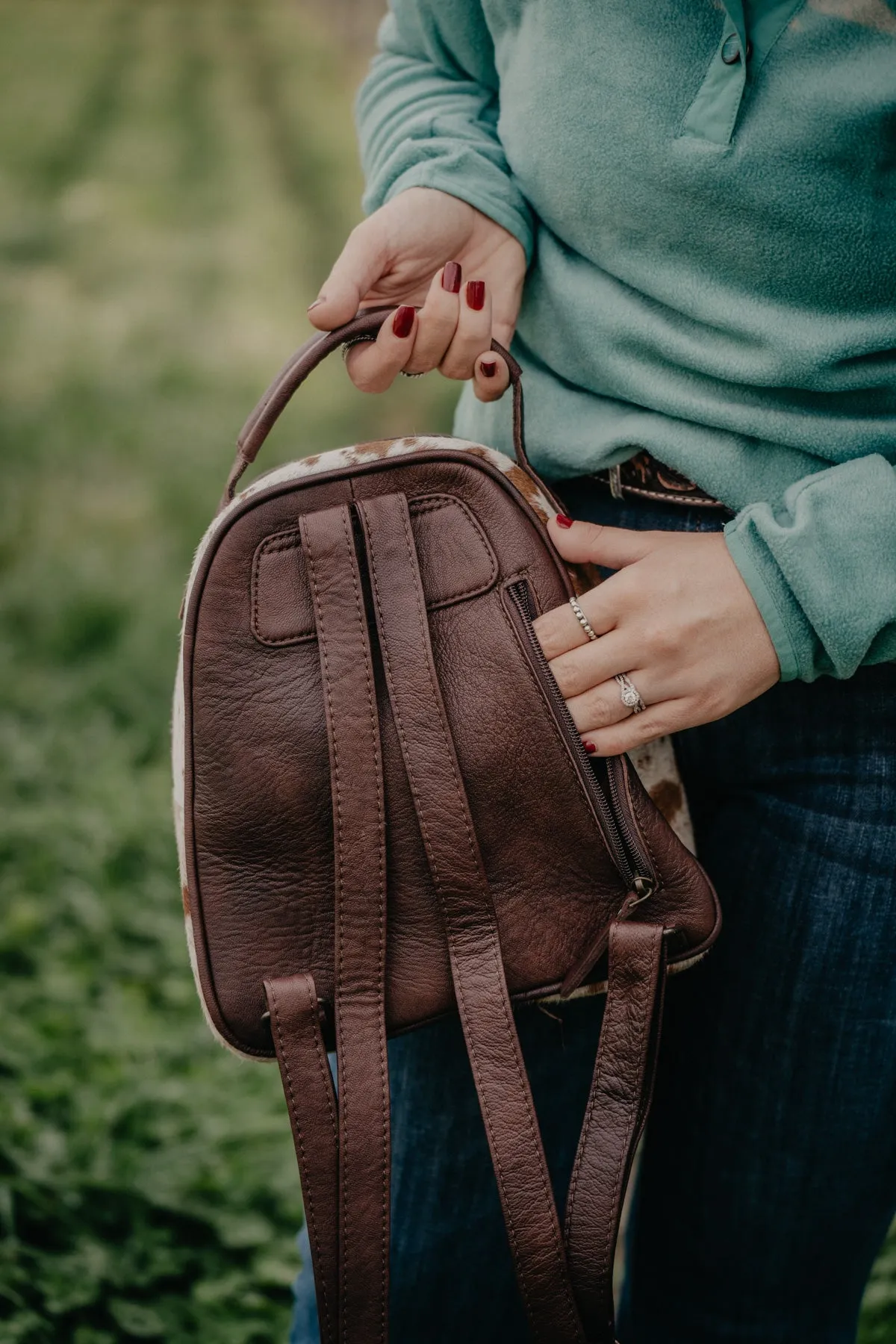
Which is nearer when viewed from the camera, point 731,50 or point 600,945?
point 731,50

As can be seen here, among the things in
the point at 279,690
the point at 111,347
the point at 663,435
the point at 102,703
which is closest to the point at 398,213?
the point at 663,435

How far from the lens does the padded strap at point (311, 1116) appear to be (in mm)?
1164

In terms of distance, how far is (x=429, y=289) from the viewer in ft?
4.20

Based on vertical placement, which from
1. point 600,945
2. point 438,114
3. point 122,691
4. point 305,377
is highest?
point 438,114

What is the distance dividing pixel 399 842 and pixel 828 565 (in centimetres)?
47

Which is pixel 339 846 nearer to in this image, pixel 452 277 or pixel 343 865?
pixel 343 865

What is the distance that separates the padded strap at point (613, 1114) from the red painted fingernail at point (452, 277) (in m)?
0.64

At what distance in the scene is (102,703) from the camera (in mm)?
3752

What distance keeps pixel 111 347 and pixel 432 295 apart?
559 centimetres

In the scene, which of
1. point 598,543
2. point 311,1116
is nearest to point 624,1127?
point 311,1116

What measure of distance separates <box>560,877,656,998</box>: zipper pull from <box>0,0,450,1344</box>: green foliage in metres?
1.31

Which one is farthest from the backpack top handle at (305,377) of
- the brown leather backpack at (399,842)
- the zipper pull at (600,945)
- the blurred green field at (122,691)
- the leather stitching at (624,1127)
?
the blurred green field at (122,691)

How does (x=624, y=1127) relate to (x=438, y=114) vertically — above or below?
below

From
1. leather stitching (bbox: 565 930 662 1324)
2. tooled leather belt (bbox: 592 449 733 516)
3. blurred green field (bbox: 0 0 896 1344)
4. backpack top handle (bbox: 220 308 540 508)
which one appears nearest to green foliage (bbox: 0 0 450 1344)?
blurred green field (bbox: 0 0 896 1344)
